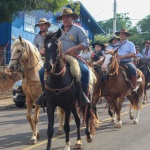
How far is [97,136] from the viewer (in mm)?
8891

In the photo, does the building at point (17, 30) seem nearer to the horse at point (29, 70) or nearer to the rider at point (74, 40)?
the horse at point (29, 70)

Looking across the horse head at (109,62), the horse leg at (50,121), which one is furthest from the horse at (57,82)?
the horse head at (109,62)

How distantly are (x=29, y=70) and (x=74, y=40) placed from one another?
1.29 m

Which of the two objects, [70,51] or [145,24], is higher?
[70,51]

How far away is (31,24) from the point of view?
26.1 meters

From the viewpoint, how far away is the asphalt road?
25.4 feet

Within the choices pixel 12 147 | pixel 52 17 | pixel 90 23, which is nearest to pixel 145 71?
pixel 12 147

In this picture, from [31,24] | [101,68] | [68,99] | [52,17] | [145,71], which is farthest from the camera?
[52,17]

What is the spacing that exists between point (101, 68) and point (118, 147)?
9.49 feet

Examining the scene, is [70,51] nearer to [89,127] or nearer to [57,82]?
[57,82]

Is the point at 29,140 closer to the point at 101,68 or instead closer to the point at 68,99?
the point at 68,99

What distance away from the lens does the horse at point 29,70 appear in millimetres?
7900

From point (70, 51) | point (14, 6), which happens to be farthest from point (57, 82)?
point (14, 6)

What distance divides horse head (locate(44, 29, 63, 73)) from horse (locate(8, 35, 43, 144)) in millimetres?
1545
